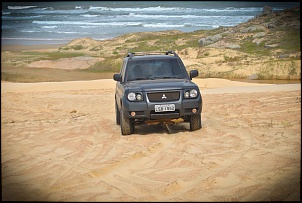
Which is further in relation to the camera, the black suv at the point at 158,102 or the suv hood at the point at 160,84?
the suv hood at the point at 160,84

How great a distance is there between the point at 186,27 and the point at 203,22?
378 cm

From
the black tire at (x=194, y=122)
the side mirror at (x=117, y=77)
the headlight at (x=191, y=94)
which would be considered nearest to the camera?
the headlight at (x=191, y=94)

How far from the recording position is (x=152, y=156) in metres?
7.37

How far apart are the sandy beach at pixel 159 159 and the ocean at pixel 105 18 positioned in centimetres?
3640

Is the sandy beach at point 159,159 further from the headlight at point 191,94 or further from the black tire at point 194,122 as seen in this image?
the headlight at point 191,94

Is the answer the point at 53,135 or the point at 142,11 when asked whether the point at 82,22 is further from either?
the point at 53,135

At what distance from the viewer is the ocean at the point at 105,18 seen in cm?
5019

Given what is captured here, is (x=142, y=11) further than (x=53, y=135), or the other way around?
(x=142, y=11)

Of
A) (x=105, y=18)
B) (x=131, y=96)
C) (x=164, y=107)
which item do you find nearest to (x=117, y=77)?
(x=131, y=96)

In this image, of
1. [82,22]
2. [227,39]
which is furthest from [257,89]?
[82,22]

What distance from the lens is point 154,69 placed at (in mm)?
10273

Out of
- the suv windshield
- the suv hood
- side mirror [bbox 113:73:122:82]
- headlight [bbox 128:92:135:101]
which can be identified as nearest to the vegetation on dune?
the suv windshield

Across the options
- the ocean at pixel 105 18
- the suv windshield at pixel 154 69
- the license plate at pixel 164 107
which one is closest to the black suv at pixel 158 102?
the license plate at pixel 164 107

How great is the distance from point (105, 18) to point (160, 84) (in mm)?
53905
